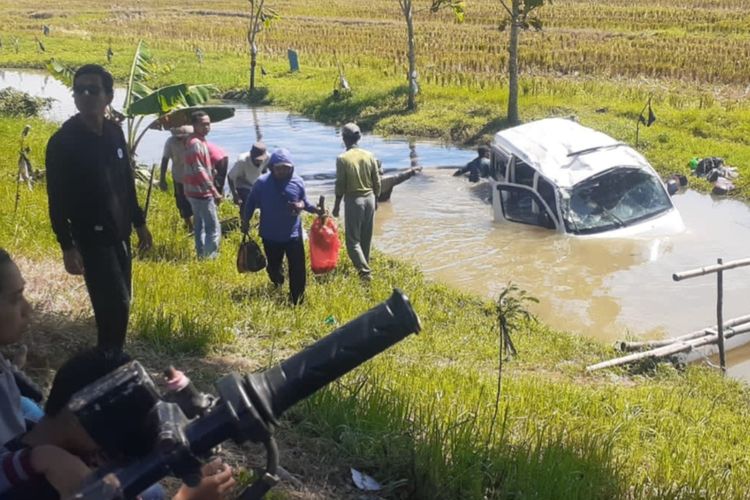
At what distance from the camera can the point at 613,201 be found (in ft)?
44.0

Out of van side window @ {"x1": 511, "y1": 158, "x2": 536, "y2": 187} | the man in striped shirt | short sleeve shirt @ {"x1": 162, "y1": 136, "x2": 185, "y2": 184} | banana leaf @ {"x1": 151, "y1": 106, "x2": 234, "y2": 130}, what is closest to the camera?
the man in striped shirt

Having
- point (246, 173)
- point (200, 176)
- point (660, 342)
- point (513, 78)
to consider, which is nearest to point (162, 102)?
point (200, 176)

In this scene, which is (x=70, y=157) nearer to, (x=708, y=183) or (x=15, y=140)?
(x=15, y=140)

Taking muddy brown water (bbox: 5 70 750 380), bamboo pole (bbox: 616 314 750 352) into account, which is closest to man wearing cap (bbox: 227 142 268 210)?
muddy brown water (bbox: 5 70 750 380)

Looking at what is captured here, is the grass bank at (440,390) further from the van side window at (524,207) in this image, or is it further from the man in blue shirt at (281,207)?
the van side window at (524,207)

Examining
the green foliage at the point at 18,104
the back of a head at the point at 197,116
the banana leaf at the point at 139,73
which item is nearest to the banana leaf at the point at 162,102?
the back of a head at the point at 197,116

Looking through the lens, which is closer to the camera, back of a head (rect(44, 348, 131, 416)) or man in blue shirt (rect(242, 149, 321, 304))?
back of a head (rect(44, 348, 131, 416))

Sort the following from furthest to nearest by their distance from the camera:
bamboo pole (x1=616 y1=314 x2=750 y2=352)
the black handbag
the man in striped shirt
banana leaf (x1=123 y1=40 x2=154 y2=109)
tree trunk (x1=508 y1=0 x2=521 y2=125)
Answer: tree trunk (x1=508 y1=0 x2=521 y2=125) < banana leaf (x1=123 y1=40 x2=154 y2=109) < the man in striped shirt < bamboo pole (x1=616 y1=314 x2=750 y2=352) < the black handbag

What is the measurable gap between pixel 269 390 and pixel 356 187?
8425 millimetres

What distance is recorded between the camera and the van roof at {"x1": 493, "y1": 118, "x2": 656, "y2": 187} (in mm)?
13277

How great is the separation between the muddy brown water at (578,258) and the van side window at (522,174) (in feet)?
2.46

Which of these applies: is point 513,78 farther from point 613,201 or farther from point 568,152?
point 613,201

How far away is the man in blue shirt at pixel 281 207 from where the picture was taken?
27.7 ft

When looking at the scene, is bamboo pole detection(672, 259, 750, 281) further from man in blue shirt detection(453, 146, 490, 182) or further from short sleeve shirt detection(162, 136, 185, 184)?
man in blue shirt detection(453, 146, 490, 182)
